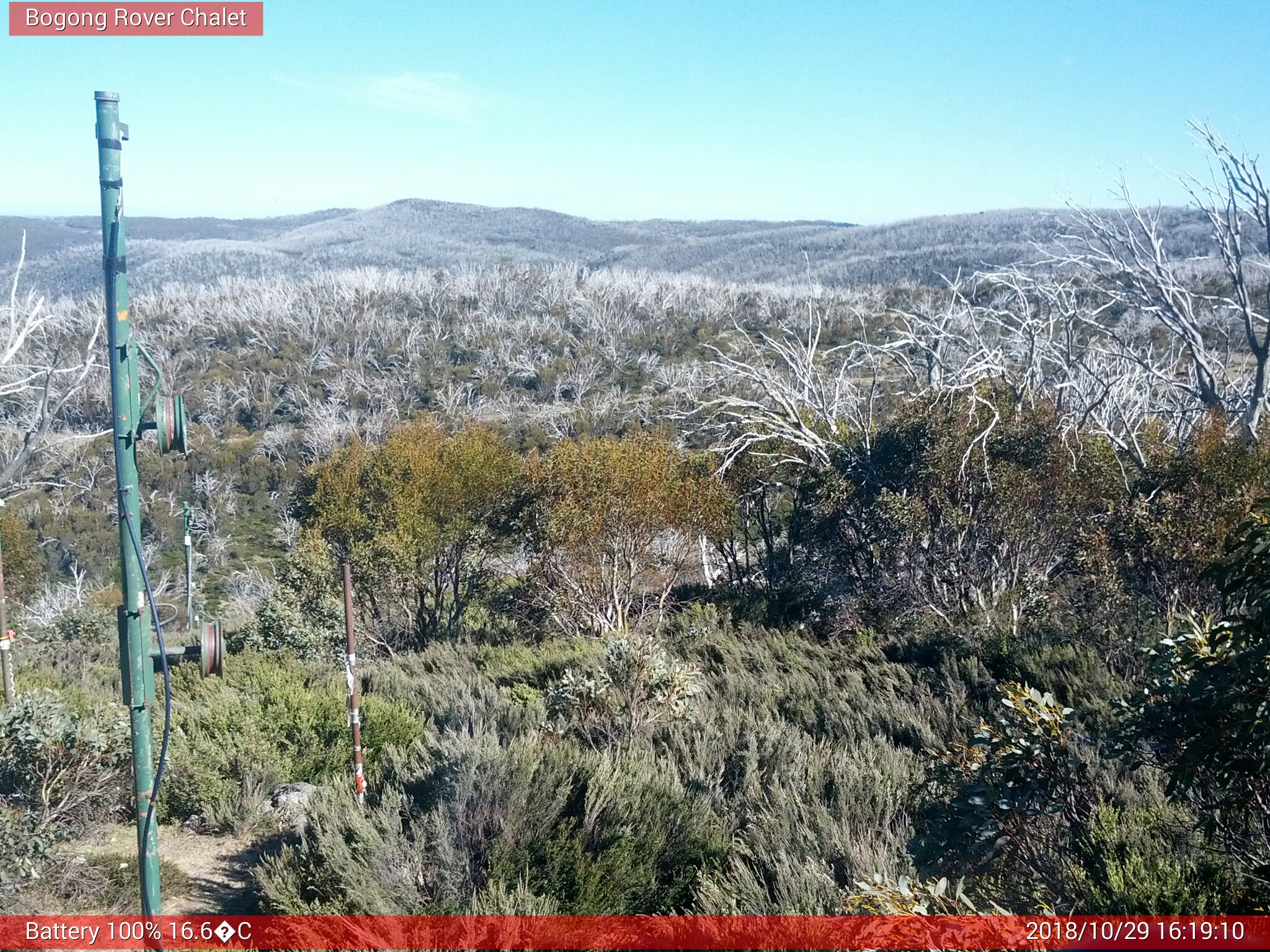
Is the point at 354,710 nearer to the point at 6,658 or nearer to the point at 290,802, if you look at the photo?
the point at 290,802

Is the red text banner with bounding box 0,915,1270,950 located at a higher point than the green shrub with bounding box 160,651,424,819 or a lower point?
higher

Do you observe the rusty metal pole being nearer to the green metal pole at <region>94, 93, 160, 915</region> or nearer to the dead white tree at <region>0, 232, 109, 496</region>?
the dead white tree at <region>0, 232, 109, 496</region>

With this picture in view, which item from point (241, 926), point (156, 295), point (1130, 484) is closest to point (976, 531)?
point (1130, 484)

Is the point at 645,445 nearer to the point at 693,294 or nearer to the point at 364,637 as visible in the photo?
the point at 364,637

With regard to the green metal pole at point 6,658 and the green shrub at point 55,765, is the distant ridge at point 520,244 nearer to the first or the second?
the green metal pole at point 6,658

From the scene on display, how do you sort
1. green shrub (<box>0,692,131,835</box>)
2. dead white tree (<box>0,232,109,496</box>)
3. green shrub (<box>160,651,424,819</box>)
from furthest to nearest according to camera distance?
dead white tree (<box>0,232,109,496</box>) → green shrub (<box>160,651,424,819</box>) → green shrub (<box>0,692,131,835</box>)

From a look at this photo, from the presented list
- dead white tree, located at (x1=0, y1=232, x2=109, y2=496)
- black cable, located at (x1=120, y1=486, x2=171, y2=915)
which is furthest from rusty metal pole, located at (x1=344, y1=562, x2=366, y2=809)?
→ dead white tree, located at (x1=0, y1=232, x2=109, y2=496)

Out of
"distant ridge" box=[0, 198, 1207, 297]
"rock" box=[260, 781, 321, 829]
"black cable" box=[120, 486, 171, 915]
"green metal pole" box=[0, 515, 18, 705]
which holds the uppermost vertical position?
"distant ridge" box=[0, 198, 1207, 297]
